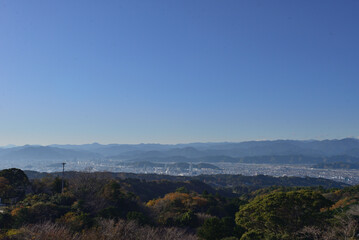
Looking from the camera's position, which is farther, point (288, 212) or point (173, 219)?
point (173, 219)

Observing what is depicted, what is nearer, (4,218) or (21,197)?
(4,218)

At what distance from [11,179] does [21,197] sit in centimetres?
280

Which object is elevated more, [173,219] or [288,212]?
[288,212]

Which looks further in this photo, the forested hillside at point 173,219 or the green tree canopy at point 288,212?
the green tree canopy at point 288,212

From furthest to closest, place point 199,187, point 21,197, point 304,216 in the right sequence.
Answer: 1. point 199,187
2. point 21,197
3. point 304,216

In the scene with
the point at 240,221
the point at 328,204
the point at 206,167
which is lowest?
the point at 206,167

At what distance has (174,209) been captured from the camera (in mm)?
20531

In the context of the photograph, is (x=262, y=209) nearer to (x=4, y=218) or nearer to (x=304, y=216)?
(x=304, y=216)

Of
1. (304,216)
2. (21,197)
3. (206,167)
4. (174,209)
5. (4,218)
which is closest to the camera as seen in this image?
(304,216)

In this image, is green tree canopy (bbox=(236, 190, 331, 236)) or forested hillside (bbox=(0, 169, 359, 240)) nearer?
forested hillside (bbox=(0, 169, 359, 240))

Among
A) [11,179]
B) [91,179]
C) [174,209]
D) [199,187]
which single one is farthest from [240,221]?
[199,187]

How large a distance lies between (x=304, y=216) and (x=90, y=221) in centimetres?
987

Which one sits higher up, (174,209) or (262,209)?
(262,209)

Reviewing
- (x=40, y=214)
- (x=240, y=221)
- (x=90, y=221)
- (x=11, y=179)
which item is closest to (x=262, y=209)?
(x=240, y=221)
